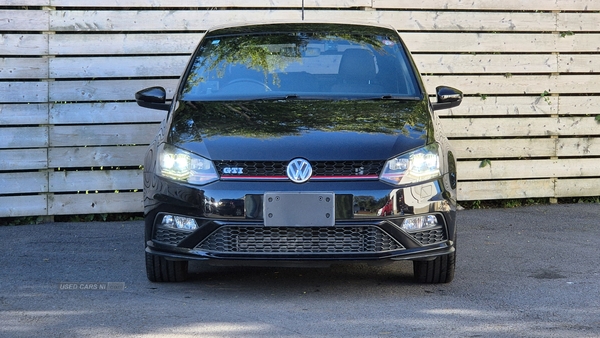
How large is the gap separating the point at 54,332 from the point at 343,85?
2.67m

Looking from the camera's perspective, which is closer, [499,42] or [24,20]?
[24,20]

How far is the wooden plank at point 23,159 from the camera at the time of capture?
9.23 metres

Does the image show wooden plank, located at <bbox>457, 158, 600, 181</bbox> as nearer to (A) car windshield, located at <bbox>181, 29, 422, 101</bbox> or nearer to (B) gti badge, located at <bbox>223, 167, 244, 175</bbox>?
(A) car windshield, located at <bbox>181, 29, 422, 101</bbox>

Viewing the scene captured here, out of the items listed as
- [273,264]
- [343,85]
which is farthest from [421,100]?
[273,264]

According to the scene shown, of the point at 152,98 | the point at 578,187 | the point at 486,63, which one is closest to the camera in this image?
the point at 152,98

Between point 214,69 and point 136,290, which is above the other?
point 214,69

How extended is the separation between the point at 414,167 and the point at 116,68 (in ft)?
14.3

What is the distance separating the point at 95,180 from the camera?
943 cm

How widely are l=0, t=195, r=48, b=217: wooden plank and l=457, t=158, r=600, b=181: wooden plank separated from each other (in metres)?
3.98

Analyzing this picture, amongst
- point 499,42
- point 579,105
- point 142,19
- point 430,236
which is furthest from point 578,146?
point 430,236

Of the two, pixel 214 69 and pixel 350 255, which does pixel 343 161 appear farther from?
pixel 214 69

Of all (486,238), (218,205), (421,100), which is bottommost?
(486,238)

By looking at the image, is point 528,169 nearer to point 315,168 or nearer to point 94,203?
point 94,203

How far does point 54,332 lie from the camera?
5078 millimetres
